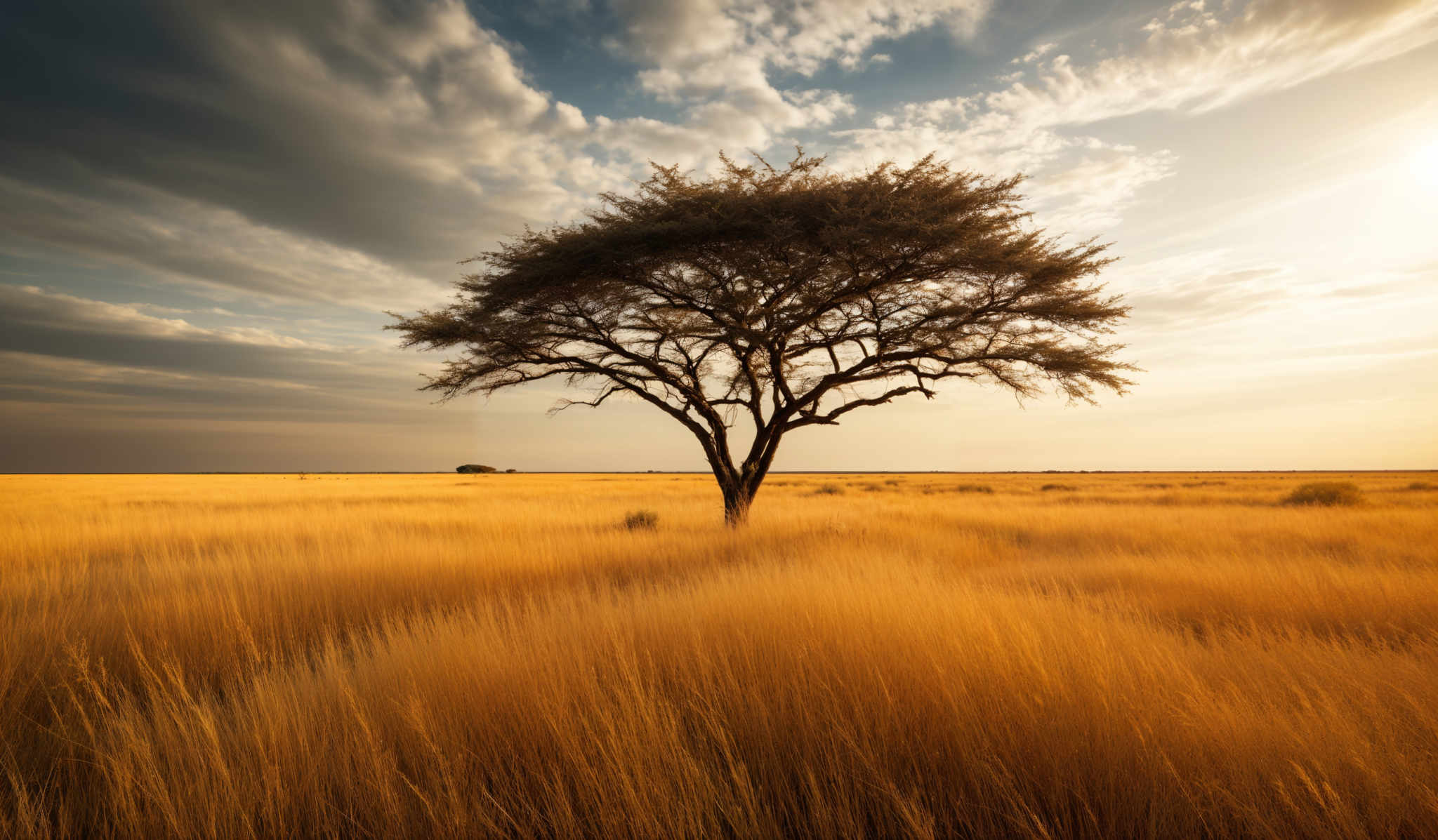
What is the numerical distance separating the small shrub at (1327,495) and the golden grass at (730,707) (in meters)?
19.5

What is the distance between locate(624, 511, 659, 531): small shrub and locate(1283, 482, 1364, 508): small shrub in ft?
77.0

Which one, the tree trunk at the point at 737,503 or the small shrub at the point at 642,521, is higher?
the tree trunk at the point at 737,503

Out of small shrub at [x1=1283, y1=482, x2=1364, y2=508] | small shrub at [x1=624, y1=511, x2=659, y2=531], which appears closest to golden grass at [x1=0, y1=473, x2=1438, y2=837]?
small shrub at [x1=624, y1=511, x2=659, y2=531]

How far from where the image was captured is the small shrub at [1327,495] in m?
21.0

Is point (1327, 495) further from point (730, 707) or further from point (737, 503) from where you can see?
point (730, 707)

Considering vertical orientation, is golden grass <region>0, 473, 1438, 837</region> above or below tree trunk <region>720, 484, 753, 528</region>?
below

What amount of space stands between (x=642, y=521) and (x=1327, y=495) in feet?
83.4

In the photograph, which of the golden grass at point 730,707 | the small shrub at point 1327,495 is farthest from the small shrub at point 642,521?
the small shrub at point 1327,495

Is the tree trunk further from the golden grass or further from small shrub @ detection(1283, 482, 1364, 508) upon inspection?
small shrub @ detection(1283, 482, 1364, 508)

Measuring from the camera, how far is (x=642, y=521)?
14.7 metres

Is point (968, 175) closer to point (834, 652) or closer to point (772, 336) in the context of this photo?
point (772, 336)

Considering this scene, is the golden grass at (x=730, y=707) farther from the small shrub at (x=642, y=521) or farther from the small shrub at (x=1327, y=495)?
the small shrub at (x=1327, y=495)

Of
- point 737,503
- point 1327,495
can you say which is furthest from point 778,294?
point 1327,495

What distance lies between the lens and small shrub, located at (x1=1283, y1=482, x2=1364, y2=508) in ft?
68.8
